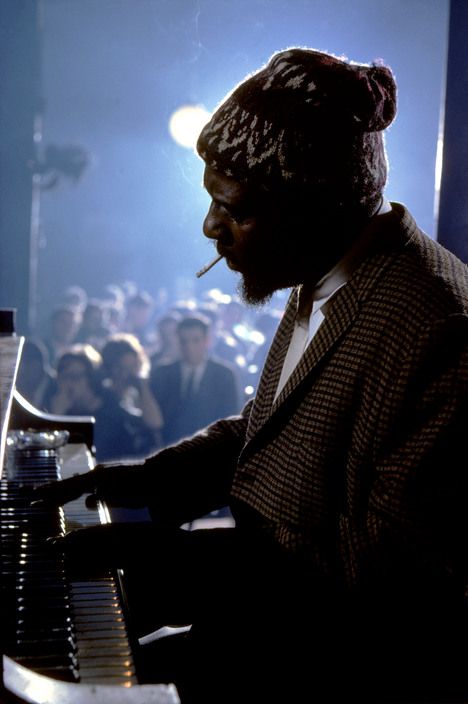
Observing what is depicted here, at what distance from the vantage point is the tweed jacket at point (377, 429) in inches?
49.1

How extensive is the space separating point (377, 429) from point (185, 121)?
266cm

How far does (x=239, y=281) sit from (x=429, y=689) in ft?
2.99

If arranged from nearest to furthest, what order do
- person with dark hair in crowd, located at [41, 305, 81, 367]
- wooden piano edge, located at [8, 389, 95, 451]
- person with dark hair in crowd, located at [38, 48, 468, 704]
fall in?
person with dark hair in crowd, located at [38, 48, 468, 704] → wooden piano edge, located at [8, 389, 95, 451] → person with dark hair in crowd, located at [41, 305, 81, 367]

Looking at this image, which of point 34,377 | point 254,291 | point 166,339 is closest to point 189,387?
point 34,377

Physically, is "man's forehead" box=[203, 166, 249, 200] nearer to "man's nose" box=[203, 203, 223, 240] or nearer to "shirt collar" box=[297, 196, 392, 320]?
"man's nose" box=[203, 203, 223, 240]

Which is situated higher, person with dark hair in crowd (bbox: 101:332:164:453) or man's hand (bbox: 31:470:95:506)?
man's hand (bbox: 31:470:95:506)

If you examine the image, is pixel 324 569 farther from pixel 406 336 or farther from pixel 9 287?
pixel 9 287

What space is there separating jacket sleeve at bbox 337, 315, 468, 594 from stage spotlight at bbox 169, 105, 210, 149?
1.93m

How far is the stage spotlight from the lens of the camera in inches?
123

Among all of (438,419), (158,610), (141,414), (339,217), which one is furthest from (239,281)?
(141,414)

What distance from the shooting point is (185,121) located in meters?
3.63

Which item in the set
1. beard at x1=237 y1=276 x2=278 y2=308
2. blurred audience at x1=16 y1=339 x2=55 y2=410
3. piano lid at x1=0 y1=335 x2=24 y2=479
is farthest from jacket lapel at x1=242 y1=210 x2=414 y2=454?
blurred audience at x1=16 y1=339 x2=55 y2=410

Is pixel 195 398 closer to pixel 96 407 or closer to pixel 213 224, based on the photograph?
pixel 96 407

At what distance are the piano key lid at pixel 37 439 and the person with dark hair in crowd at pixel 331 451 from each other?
0.81 metres
